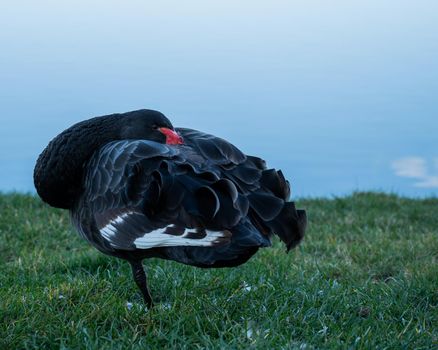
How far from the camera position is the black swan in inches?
157

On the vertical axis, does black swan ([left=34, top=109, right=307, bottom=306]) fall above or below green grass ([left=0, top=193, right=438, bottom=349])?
above

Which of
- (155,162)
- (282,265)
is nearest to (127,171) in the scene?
(155,162)

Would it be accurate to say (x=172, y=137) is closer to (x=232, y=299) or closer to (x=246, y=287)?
(x=232, y=299)

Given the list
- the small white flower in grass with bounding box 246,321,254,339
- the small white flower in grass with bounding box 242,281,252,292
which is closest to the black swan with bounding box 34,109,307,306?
the small white flower in grass with bounding box 246,321,254,339

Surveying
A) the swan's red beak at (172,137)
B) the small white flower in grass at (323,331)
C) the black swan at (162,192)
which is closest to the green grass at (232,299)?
the small white flower in grass at (323,331)

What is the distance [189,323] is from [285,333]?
53 cm

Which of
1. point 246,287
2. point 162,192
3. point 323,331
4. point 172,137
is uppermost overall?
point 172,137

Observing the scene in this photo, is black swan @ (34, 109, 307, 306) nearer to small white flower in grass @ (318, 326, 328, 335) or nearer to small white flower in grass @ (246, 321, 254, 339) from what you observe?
small white flower in grass @ (246, 321, 254, 339)

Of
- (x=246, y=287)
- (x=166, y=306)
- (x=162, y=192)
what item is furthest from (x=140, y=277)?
(x=246, y=287)

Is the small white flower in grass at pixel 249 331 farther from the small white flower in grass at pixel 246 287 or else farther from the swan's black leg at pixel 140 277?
the small white flower in grass at pixel 246 287

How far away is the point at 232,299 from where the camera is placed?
491 centimetres

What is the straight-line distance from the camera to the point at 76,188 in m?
4.84

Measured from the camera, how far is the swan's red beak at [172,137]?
4609 millimetres

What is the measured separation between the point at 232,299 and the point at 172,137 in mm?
1082
